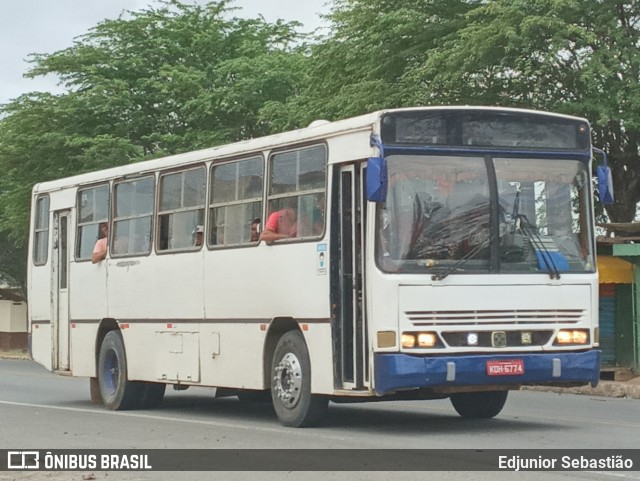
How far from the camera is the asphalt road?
11023mm

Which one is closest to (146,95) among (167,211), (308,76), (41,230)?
(308,76)

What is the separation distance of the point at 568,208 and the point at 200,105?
27.3 meters

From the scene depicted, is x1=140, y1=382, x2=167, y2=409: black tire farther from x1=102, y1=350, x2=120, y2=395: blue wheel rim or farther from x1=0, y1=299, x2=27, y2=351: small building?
x1=0, y1=299, x2=27, y2=351: small building

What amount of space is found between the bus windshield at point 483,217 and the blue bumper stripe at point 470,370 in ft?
2.80

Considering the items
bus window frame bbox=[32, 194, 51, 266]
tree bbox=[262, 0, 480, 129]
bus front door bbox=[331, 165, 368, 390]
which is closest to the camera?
bus front door bbox=[331, 165, 368, 390]

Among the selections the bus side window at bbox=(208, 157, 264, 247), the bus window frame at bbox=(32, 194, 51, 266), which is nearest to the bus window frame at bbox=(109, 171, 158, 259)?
the bus side window at bbox=(208, 157, 264, 247)

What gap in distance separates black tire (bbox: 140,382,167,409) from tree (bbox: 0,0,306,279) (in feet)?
69.4

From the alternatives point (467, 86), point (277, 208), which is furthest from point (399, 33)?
point (277, 208)

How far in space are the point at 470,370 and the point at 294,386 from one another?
2.20 meters

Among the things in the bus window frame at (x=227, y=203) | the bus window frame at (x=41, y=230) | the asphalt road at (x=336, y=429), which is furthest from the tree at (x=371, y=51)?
the bus window frame at (x=227, y=203)

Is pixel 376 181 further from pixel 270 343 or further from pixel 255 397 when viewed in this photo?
pixel 255 397

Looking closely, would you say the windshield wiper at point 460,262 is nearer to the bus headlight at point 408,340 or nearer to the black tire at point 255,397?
the bus headlight at point 408,340

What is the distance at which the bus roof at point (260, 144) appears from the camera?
14039 millimetres
